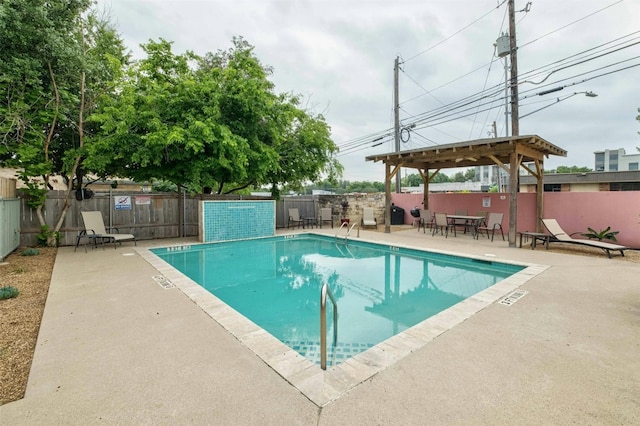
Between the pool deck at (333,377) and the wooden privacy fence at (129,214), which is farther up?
the wooden privacy fence at (129,214)

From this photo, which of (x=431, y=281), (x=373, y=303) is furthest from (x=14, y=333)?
(x=431, y=281)

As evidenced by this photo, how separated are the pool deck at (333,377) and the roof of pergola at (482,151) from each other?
532 cm

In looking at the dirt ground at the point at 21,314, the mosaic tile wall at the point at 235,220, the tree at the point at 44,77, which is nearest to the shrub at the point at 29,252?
the dirt ground at the point at 21,314

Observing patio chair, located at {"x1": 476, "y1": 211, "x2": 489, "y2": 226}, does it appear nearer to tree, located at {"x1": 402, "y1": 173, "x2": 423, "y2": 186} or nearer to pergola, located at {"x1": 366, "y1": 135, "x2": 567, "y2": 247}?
pergola, located at {"x1": 366, "y1": 135, "x2": 567, "y2": 247}

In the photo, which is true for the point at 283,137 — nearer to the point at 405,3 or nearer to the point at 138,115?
the point at 138,115

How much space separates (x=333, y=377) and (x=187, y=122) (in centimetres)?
833

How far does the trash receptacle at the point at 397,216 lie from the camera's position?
14750 mm

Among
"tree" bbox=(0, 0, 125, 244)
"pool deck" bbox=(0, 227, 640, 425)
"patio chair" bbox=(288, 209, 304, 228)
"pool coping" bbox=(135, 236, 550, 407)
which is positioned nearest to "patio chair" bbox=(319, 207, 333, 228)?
"patio chair" bbox=(288, 209, 304, 228)

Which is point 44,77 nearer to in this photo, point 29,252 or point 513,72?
point 29,252

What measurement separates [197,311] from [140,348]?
938 millimetres

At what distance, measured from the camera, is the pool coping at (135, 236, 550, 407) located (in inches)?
83.3

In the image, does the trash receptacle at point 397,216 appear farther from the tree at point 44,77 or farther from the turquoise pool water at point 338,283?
the tree at point 44,77

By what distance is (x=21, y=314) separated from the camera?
3.44 metres

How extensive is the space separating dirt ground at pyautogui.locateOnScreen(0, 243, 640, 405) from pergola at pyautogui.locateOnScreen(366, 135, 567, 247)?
2.71 metres
